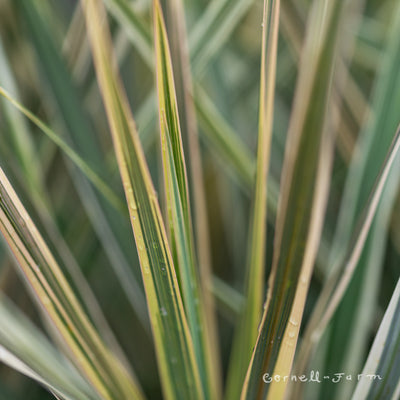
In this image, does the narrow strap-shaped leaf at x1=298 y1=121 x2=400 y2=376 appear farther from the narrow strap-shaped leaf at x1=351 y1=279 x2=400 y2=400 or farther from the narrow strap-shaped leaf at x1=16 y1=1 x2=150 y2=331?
the narrow strap-shaped leaf at x1=16 y1=1 x2=150 y2=331

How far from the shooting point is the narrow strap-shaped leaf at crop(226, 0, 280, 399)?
28 cm

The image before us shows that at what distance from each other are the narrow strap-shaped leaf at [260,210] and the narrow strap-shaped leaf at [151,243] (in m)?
0.05

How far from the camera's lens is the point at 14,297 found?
557 mm

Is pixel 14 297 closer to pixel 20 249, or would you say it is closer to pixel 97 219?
pixel 97 219

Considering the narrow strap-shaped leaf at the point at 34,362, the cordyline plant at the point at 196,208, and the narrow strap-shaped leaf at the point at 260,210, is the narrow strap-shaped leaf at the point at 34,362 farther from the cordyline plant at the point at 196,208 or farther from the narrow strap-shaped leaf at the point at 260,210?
the narrow strap-shaped leaf at the point at 260,210

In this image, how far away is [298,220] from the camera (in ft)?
0.96

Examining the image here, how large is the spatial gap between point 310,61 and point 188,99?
0.33ft

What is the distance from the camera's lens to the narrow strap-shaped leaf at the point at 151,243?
0.28 meters

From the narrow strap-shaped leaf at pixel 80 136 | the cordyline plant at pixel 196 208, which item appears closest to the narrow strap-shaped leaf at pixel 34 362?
the cordyline plant at pixel 196 208

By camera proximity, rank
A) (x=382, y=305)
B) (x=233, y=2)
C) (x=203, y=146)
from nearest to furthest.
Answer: (x=233, y=2), (x=382, y=305), (x=203, y=146)

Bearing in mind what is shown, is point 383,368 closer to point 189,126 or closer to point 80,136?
point 189,126

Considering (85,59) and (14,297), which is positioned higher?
(85,59)

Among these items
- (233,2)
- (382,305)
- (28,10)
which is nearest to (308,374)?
(382,305)

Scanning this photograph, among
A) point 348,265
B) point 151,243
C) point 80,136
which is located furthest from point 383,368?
point 80,136
